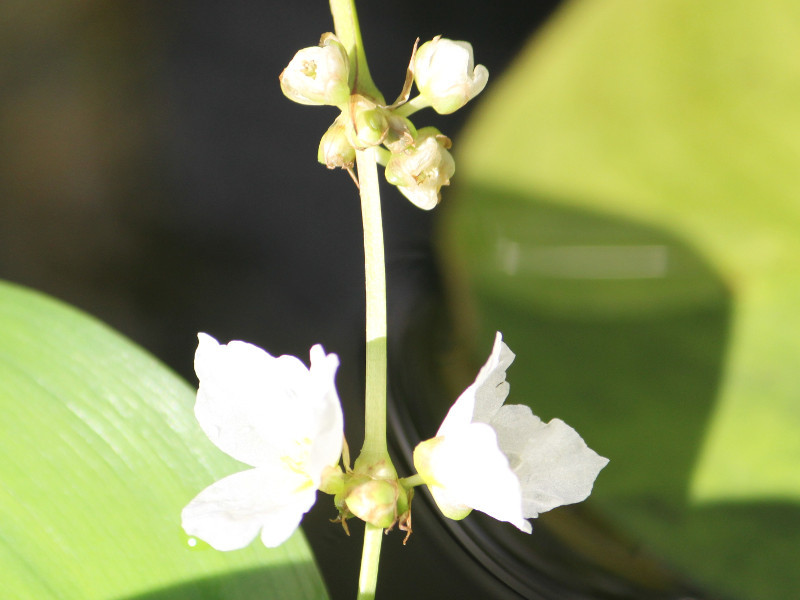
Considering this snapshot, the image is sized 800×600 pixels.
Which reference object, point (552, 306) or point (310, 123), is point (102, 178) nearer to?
point (310, 123)

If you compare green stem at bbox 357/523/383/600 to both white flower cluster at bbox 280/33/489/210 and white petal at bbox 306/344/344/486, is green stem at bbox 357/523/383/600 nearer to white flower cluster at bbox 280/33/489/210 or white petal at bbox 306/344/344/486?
white petal at bbox 306/344/344/486

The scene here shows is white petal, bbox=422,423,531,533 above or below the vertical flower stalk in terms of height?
below

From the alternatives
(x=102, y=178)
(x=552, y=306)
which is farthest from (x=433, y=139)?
(x=102, y=178)

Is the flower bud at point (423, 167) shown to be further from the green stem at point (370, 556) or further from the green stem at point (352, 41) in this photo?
the green stem at point (370, 556)

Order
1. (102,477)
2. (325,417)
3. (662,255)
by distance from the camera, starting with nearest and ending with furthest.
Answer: (325,417) < (102,477) < (662,255)

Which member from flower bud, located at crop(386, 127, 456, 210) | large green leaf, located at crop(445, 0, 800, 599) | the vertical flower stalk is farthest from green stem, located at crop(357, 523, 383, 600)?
large green leaf, located at crop(445, 0, 800, 599)

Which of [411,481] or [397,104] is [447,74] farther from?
[411,481]

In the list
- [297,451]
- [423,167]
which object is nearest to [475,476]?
[297,451]
